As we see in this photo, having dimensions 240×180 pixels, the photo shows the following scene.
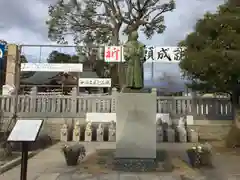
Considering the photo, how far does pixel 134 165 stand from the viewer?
23.2 ft

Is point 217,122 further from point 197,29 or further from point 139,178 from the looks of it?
point 139,178

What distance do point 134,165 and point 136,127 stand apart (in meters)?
0.97

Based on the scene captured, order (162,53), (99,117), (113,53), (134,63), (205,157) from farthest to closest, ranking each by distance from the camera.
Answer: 1. (113,53)
2. (162,53)
3. (99,117)
4. (134,63)
5. (205,157)

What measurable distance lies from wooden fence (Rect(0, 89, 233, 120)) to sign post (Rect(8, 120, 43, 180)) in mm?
8595

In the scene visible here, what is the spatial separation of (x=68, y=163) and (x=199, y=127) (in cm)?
769

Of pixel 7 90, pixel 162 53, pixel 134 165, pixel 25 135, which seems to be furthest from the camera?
pixel 162 53

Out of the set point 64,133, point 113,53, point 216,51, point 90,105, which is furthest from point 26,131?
point 113,53

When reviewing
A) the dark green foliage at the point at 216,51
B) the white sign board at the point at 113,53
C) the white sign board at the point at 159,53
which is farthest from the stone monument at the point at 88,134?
the white sign board at the point at 113,53

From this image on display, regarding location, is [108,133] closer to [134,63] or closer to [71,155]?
[134,63]

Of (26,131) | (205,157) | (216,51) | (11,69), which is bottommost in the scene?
(205,157)

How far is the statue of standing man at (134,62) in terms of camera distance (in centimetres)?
788

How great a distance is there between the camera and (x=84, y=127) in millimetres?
12586

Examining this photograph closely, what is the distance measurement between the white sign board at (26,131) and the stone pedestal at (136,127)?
3.09 meters

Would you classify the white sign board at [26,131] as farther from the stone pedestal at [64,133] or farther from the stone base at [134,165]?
the stone pedestal at [64,133]
